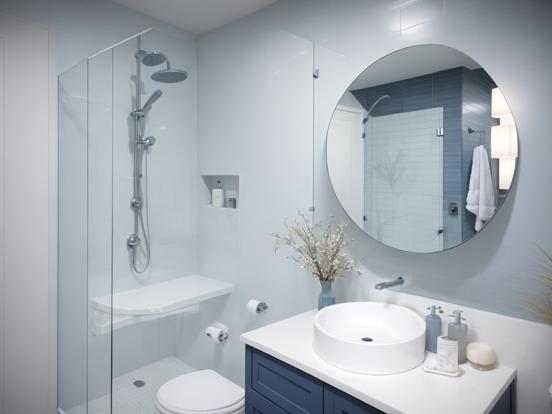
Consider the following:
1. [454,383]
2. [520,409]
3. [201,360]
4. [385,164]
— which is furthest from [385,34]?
[201,360]

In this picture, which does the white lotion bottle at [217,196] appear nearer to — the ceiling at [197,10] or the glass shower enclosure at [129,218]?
the glass shower enclosure at [129,218]

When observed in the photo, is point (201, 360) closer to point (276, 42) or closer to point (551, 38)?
point (276, 42)

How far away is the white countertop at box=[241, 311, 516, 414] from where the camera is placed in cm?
112

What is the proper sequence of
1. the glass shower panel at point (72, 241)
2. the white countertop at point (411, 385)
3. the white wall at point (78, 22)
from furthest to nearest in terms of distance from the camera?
the white wall at point (78, 22) < the glass shower panel at point (72, 241) < the white countertop at point (411, 385)

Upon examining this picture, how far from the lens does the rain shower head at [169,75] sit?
1756 millimetres

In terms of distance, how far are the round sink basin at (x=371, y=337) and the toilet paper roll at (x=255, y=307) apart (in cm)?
55

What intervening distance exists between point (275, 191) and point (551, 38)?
1387mm

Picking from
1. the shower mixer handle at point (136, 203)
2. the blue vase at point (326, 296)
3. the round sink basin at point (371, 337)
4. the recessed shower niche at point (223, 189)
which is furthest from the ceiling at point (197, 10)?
the round sink basin at point (371, 337)

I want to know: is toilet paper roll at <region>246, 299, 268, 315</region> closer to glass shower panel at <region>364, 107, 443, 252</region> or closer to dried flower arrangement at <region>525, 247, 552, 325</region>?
glass shower panel at <region>364, 107, 443, 252</region>

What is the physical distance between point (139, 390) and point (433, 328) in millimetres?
1395

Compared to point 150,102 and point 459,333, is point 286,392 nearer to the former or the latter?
point 459,333

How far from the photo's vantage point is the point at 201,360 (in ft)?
7.00

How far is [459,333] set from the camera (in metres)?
1.40

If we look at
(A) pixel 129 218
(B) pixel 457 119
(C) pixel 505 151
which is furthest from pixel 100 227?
(C) pixel 505 151
